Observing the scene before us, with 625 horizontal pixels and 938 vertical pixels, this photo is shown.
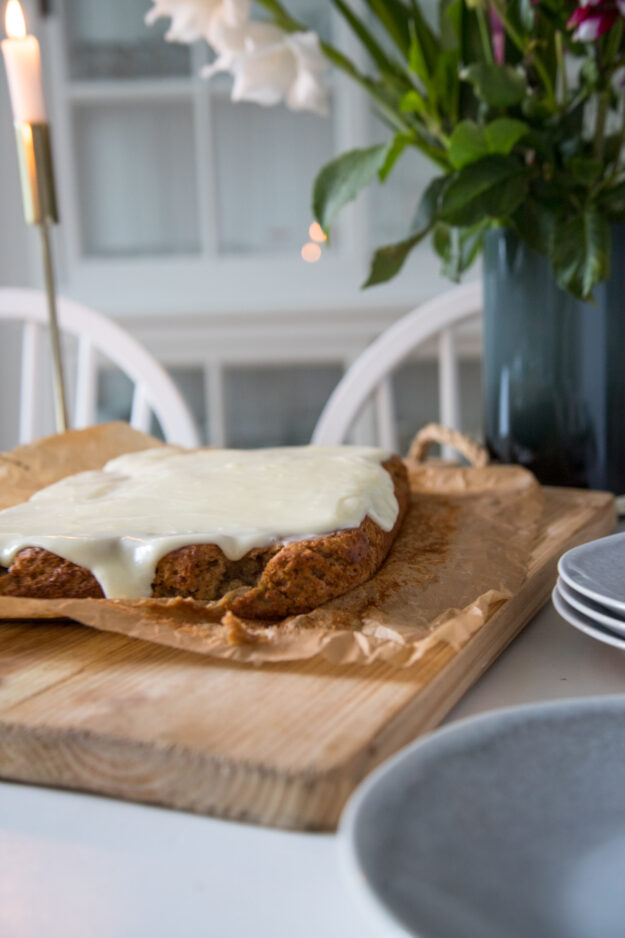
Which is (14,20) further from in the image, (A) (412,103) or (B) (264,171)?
(B) (264,171)

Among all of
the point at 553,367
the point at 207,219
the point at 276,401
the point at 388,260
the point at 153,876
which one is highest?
the point at 207,219

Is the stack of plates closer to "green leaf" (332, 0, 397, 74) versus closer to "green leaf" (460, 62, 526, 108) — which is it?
"green leaf" (460, 62, 526, 108)

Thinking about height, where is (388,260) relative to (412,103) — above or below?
below

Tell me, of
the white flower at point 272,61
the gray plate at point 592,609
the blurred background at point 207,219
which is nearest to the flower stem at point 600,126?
the white flower at point 272,61

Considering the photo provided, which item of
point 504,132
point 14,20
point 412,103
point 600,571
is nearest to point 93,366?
point 14,20

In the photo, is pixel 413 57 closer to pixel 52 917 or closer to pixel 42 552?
pixel 42 552

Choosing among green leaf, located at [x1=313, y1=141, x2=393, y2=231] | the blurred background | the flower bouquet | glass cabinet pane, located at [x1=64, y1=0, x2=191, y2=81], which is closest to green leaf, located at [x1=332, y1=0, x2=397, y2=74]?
the flower bouquet

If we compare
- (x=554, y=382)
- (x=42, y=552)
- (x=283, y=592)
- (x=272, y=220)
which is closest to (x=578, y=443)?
(x=554, y=382)
